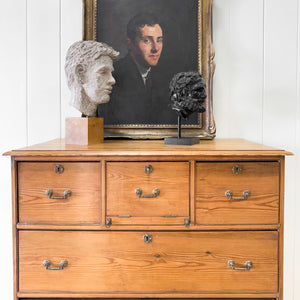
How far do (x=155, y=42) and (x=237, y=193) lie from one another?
110cm

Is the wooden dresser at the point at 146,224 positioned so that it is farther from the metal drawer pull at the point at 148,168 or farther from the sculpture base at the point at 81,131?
the sculpture base at the point at 81,131

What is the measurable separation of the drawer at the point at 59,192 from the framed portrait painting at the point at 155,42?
2.06 feet

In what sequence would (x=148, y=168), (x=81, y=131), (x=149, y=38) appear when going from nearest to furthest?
(x=148, y=168) → (x=81, y=131) → (x=149, y=38)

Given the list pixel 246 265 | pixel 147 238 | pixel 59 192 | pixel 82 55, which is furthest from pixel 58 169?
pixel 246 265

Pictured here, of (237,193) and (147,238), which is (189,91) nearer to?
(237,193)

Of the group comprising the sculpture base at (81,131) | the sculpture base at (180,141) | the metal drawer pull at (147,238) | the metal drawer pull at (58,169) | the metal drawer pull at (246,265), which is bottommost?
the metal drawer pull at (246,265)

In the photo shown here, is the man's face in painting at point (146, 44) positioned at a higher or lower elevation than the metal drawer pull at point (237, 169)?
higher

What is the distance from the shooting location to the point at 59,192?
5.84ft

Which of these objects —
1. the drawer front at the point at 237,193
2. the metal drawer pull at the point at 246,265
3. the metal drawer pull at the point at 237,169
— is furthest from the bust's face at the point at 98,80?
the metal drawer pull at the point at 246,265

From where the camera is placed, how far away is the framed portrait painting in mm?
2346

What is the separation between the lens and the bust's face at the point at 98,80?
2045mm

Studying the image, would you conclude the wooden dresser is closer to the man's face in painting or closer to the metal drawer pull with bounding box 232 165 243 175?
the metal drawer pull with bounding box 232 165 243 175

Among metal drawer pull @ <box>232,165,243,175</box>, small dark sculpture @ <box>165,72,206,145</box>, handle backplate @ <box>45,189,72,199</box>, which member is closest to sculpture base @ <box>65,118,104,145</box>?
handle backplate @ <box>45,189,72,199</box>

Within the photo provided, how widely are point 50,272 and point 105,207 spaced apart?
40 cm
